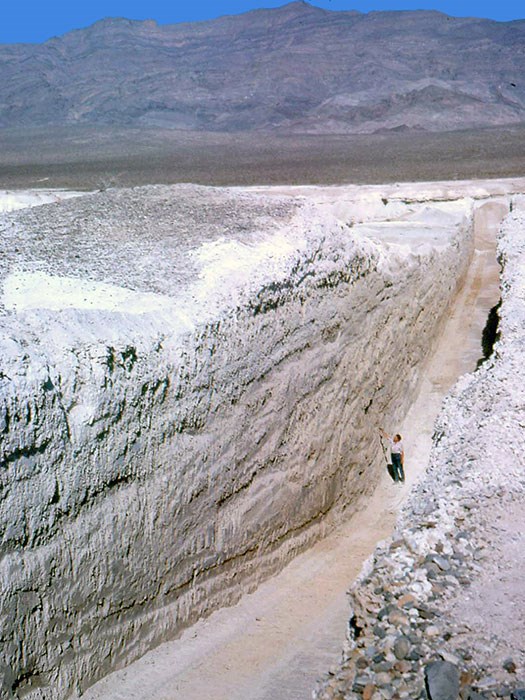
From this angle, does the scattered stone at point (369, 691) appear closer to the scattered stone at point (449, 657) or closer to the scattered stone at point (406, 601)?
the scattered stone at point (449, 657)

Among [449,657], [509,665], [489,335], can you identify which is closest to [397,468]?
[489,335]

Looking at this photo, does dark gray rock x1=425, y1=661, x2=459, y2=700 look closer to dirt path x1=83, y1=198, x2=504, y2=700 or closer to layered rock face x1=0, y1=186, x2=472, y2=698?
dirt path x1=83, y1=198, x2=504, y2=700

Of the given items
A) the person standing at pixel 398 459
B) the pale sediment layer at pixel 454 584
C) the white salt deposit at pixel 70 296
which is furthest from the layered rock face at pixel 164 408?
the pale sediment layer at pixel 454 584

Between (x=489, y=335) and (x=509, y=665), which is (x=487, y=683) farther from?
(x=489, y=335)

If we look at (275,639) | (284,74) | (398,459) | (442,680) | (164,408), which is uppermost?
(284,74)

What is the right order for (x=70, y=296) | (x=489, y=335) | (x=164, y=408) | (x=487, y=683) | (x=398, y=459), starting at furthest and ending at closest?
(x=489, y=335) < (x=398, y=459) < (x=70, y=296) < (x=164, y=408) < (x=487, y=683)

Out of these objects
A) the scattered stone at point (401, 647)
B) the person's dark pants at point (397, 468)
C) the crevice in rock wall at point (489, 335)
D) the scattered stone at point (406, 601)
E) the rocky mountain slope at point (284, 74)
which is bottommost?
the person's dark pants at point (397, 468)

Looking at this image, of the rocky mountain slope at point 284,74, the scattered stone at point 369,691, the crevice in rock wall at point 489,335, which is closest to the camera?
the scattered stone at point 369,691
